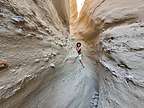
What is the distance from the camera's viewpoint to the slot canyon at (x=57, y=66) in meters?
1.74

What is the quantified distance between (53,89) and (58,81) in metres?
0.26

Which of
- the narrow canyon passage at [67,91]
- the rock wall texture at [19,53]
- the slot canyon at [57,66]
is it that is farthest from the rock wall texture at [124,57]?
the rock wall texture at [19,53]

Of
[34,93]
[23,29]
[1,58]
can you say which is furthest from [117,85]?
[1,58]

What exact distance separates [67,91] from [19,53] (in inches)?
48.2

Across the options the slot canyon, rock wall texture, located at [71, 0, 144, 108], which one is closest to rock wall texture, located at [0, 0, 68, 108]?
the slot canyon

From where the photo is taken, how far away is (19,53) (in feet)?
6.08

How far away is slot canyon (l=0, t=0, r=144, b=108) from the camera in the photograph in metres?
1.74

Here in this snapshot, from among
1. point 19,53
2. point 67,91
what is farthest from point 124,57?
point 19,53

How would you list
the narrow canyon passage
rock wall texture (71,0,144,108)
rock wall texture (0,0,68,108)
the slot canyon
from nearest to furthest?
1. rock wall texture (0,0,68,108)
2. the slot canyon
3. rock wall texture (71,0,144,108)
4. the narrow canyon passage

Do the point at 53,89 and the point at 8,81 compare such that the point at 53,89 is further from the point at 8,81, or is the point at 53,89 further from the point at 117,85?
the point at 8,81

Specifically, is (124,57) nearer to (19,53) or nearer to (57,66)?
(57,66)

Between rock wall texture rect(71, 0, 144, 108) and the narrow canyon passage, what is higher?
rock wall texture rect(71, 0, 144, 108)

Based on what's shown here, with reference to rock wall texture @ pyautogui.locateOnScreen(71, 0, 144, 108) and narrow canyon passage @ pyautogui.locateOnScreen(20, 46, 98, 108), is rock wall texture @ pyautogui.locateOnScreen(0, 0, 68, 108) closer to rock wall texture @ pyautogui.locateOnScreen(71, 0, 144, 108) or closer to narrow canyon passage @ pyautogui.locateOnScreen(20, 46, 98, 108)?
narrow canyon passage @ pyautogui.locateOnScreen(20, 46, 98, 108)

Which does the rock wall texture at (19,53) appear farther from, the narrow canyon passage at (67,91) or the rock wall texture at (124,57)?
the rock wall texture at (124,57)
